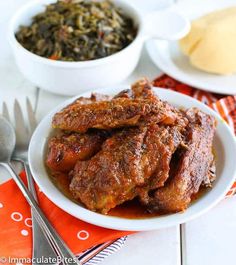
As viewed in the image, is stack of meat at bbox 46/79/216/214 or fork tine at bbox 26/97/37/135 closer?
stack of meat at bbox 46/79/216/214

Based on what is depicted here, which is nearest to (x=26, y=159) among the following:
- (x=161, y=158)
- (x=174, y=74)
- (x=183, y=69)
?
(x=161, y=158)

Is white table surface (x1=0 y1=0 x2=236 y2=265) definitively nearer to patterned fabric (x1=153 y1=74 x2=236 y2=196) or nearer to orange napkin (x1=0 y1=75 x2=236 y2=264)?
orange napkin (x1=0 y1=75 x2=236 y2=264)

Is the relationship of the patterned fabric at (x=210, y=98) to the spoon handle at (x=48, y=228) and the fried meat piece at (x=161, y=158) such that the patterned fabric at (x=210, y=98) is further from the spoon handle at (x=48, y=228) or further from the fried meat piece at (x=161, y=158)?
the spoon handle at (x=48, y=228)

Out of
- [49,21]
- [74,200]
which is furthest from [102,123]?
[49,21]

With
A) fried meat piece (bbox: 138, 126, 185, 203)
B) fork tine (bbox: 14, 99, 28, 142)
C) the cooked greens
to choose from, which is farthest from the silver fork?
the cooked greens

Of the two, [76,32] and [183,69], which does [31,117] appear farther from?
[183,69]

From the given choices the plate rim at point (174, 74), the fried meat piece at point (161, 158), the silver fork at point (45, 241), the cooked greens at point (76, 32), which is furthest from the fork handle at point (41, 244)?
the plate rim at point (174, 74)
